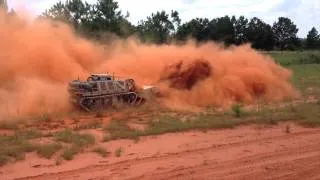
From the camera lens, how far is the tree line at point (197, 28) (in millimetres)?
42719

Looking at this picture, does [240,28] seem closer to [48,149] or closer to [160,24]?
[160,24]

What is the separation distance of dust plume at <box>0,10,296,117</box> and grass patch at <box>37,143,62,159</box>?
626 centimetres

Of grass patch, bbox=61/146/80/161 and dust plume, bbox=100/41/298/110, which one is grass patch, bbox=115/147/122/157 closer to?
grass patch, bbox=61/146/80/161

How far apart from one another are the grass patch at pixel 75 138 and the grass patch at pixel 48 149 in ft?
1.60

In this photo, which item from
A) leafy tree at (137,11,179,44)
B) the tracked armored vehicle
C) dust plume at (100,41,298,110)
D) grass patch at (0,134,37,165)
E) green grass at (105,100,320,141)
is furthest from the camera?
leafy tree at (137,11,179,44)

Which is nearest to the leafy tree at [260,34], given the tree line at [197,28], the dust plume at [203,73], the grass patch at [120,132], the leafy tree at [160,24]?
the tree line at [197,28]

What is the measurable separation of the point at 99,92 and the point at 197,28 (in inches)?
2356

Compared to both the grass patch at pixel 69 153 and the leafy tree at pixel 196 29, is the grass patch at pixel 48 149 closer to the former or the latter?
the grass patch at pixel 69 153

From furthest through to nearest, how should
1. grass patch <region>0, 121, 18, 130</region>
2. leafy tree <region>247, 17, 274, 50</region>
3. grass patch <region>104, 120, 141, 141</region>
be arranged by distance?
leafy tree <region>247, 17, 274, 50</region> < grass patch <region>0, 121, 18, 130</region> < grass patch <region>104, 120, 141, 141</region>

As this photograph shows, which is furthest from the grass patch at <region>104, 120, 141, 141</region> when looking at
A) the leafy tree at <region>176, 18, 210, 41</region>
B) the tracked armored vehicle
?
the leafy tree at <region>176, 18, 210, 41</region>

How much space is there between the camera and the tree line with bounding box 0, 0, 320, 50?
4272cm

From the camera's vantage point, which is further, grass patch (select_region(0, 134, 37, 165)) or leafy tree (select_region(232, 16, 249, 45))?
leafy tree (select_region(232, 16, 249, 45))

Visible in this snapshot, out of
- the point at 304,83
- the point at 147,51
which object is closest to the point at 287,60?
the point at 304,83

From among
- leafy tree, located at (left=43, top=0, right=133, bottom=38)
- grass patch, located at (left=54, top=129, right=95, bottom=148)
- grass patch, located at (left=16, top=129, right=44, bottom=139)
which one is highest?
leafy tree, located at (left=43, top=0, right=133, bottom=38)
